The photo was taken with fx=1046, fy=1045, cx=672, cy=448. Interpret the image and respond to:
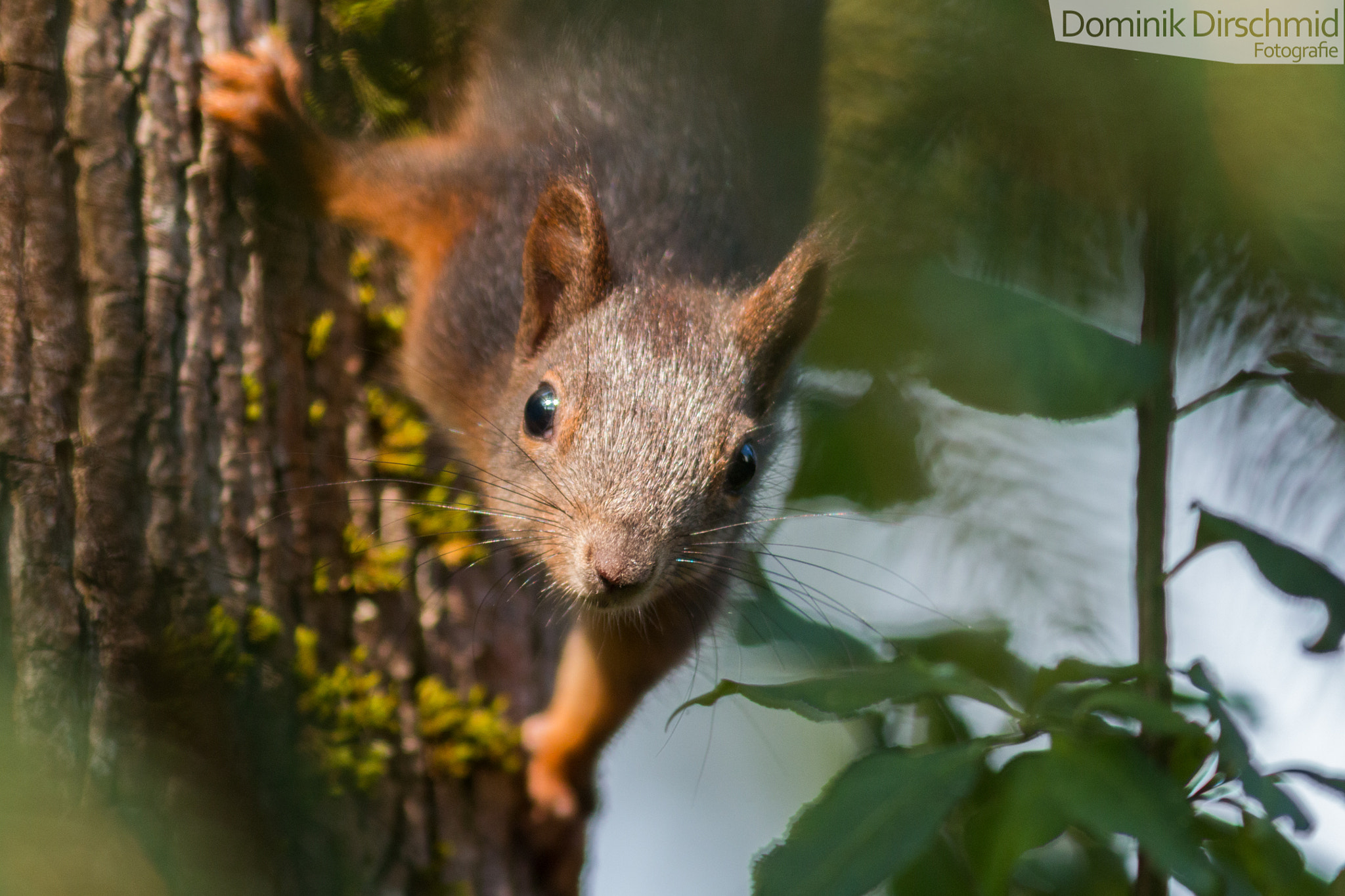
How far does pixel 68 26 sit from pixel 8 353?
541 millimetres

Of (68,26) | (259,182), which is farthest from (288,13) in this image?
(68,26)

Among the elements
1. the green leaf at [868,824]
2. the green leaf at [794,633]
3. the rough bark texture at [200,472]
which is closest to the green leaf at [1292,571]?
the green leaf at [868,824]

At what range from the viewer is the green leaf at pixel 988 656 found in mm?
1337

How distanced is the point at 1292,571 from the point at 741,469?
115 cm

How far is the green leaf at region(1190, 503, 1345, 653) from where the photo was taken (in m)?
1.09

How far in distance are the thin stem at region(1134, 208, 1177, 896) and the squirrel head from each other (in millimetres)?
713

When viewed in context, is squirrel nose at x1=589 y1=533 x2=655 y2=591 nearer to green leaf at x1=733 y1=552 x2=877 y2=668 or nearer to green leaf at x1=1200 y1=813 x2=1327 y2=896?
green leaf at x1=733 y1=552 x2=877 y2=668

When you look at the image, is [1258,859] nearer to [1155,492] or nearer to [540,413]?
[1155,492]

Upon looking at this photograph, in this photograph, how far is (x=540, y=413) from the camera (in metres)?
2.15

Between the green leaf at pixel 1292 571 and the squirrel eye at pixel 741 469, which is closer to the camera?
the green leaf at pixel 1292 571

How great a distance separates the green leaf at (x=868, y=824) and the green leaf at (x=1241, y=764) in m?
0.23

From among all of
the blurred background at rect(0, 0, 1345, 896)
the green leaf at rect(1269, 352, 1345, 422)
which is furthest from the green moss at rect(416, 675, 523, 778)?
the green leaf at rect(1269, 352, 1345, 422)

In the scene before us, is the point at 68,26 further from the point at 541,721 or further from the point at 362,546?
the point at 541,721

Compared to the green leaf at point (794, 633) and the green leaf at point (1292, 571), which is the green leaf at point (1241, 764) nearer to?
the green leaf at point (1292, 571)
